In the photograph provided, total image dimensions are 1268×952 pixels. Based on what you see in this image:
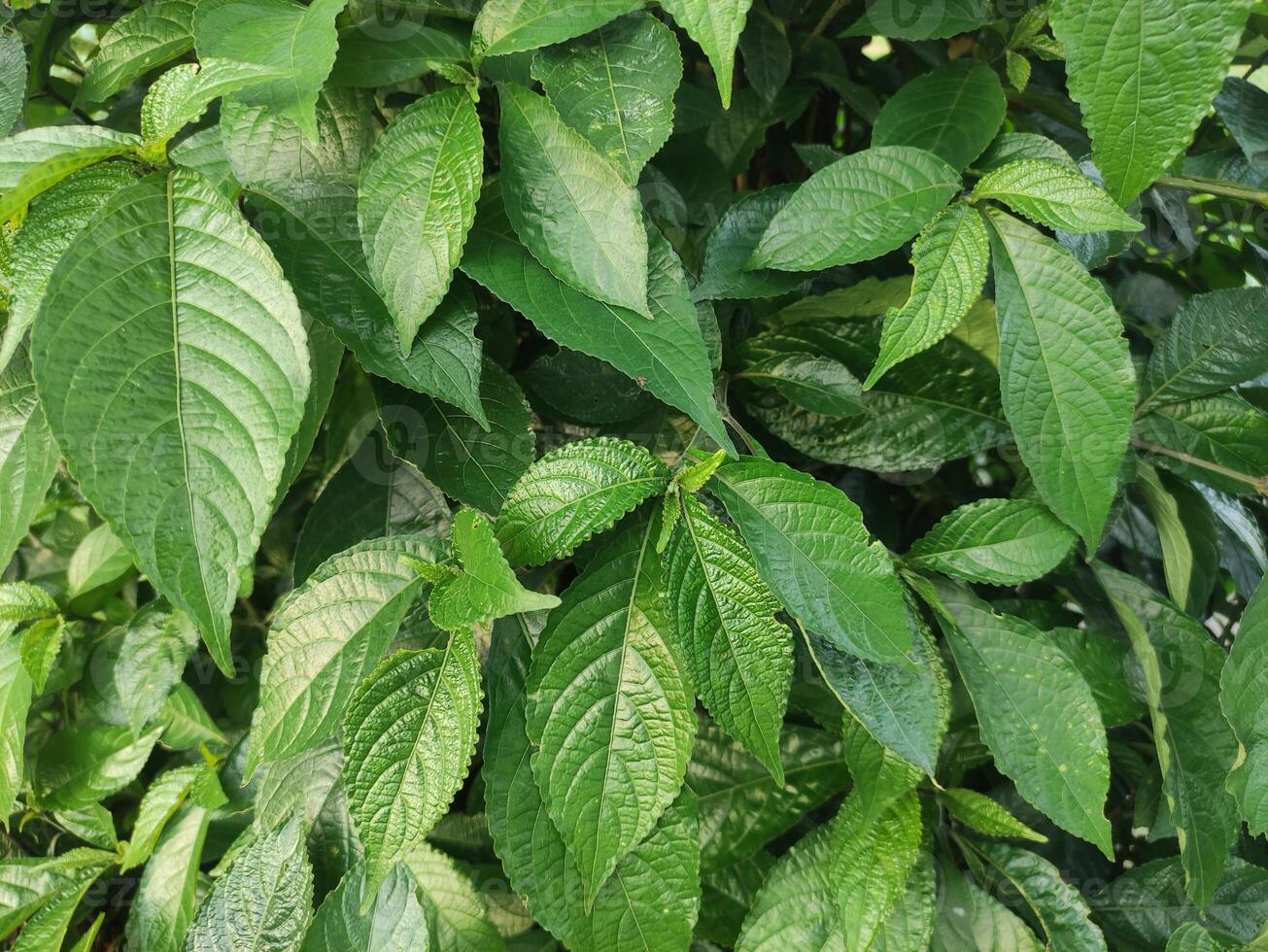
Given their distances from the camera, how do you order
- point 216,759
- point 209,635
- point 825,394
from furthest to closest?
point 216,759 < point 825,394 < point 209,635

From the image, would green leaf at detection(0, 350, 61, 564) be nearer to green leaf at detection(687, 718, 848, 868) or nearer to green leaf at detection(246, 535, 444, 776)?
green leaf at detection(246, 535, 444, 776)

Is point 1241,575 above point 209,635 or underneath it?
underneath

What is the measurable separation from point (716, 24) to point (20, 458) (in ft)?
1.72

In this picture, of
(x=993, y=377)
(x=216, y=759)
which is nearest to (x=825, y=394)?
(x=993, y=377)

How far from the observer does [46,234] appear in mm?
488

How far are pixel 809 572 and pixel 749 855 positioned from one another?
0.34 metres

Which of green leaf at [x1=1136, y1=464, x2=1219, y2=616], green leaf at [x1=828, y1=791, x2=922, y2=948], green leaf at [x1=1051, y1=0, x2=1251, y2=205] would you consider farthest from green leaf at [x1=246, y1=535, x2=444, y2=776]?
green leaf at [x1=1136, y1=464, x2=1219, y2=616]

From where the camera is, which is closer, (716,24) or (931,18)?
(716,24)

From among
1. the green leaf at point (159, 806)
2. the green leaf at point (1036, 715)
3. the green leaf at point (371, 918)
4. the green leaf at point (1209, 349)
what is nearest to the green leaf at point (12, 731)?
the green leaf at point (159, 806)

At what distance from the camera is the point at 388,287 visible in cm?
52

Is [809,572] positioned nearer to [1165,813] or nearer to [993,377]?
[993,377]

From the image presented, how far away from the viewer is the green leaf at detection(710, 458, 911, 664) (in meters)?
0.51

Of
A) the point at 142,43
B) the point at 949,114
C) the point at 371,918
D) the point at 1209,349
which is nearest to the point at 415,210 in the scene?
the point at 142,43

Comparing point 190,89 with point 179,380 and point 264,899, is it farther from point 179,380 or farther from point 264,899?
point 264,899
